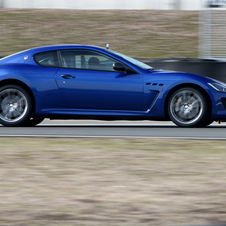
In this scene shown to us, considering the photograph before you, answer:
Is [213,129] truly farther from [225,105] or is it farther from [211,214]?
[211,214]

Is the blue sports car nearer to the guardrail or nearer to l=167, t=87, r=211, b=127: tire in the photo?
l=167, t=87, r=211, b=127: tire

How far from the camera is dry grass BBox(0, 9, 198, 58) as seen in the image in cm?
2270

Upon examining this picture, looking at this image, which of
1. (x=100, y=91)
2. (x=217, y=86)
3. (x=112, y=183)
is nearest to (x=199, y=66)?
(x=217, y=86)

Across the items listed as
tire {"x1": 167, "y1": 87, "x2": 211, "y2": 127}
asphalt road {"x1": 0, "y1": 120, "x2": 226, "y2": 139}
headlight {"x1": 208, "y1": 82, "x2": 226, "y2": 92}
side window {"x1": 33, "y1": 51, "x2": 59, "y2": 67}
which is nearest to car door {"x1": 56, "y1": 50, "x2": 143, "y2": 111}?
side window {"x1": 33, "y1": 51, "x2": 59, "y2": 67}

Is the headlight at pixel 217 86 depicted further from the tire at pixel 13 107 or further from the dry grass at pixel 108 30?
the dry grass at pixel 108 30

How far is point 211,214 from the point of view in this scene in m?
3.72

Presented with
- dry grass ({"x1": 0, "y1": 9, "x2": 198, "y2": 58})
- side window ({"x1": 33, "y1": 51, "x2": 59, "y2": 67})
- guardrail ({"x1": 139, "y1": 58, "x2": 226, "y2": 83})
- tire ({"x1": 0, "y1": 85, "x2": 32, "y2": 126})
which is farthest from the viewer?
dry grass ({"x1": 0, "y1": 9, "x2": 198, "y2": 58})

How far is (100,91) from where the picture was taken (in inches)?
336

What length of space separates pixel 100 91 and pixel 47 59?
3.41 ft

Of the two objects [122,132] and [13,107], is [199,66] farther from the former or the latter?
[13,107]

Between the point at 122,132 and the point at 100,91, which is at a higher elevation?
the point at 100,91

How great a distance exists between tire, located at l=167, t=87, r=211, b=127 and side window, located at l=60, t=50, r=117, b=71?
3.72ft

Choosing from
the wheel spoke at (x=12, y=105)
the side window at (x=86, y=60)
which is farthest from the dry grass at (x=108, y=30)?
the wheel spoke at (x=12, y=105)

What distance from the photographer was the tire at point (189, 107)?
27.8 feet
